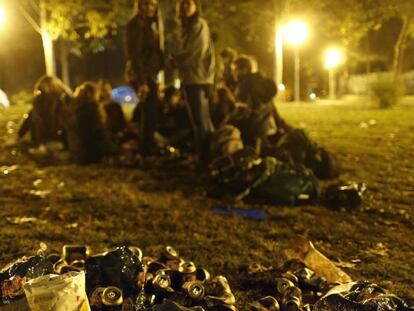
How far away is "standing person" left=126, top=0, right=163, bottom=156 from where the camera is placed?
276 inches

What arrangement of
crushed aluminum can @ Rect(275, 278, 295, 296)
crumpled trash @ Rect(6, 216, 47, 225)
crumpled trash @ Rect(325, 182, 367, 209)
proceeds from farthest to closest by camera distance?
1. crumpled trash @ Rect(325, 182, 367, 209)
2. crumpled trash @ Rect(6, 216, 47, 225)
3. crushed aluminum can @ Rect(275, 278, 295, 296)

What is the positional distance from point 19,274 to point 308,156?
4.52 metres

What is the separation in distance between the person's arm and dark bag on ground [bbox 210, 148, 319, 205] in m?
1.71

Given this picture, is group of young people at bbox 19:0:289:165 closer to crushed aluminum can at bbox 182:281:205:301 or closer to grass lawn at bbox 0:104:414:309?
grass lawn at bbox 0:104:414:309

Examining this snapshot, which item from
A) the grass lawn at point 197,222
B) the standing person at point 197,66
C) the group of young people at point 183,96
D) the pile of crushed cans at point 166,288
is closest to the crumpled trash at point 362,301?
the pile of crushed cans at point 166,288

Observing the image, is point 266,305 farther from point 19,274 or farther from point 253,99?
point 253,99

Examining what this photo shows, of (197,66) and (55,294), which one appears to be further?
(197,66)

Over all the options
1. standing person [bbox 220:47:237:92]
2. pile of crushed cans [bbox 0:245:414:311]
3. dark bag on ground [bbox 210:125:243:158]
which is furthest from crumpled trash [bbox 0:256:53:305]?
standing person [bbox 220:47:237:92]

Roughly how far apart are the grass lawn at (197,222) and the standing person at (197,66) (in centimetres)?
61

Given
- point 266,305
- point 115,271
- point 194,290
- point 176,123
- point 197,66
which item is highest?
point 197,66

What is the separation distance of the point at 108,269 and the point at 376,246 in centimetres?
243

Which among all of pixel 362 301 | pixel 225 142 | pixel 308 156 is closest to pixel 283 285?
pixel 362 301

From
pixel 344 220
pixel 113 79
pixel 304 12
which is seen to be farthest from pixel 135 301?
pixel 113 79

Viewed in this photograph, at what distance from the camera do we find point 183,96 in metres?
7.33
